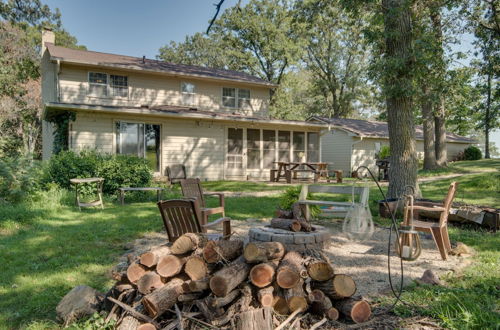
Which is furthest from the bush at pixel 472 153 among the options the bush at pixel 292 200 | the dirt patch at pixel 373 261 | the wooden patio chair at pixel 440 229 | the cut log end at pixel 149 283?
the cut log end at pixel 149 283

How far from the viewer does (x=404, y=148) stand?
8000mm

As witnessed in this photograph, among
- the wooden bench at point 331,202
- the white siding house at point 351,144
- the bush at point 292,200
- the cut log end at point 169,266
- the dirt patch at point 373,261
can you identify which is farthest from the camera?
the white siding house at point 351,144

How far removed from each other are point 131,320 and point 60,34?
3824 cm

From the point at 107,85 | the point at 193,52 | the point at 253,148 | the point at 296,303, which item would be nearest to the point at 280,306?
the point at 296,303

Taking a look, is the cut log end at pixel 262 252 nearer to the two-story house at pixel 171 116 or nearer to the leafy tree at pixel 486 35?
the two-story house at pixel 171 116

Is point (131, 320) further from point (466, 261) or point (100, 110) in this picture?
point (100, 110)

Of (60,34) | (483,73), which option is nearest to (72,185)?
(483,73)

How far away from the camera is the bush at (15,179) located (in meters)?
8.19

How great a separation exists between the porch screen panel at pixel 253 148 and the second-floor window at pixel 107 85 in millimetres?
6341

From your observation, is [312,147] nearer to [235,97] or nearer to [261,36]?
[235,97]

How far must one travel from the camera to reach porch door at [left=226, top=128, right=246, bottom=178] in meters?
16.8

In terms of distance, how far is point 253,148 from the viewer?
57.2 feet

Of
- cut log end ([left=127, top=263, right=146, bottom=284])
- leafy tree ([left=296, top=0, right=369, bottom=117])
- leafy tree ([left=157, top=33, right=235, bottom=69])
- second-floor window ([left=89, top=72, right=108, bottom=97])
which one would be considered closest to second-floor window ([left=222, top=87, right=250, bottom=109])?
second-floor window ([left=89, top=72, right=108, bottom=97])

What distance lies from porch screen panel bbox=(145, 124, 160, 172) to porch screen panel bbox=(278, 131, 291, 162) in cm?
646
